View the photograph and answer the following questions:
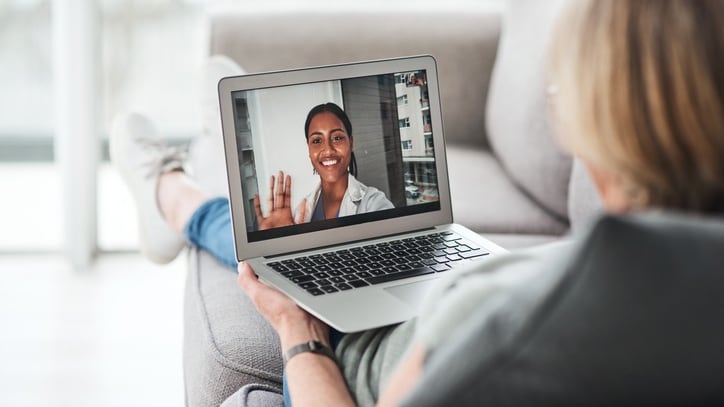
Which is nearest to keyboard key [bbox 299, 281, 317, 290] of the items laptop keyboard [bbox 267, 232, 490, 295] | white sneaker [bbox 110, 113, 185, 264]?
laptop keyboard [bbox 267, 232, 490, 295]

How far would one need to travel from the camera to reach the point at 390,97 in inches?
52.4

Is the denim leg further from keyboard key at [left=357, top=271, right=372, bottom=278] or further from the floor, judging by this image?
the floor

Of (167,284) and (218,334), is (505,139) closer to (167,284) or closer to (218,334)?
(218,334)

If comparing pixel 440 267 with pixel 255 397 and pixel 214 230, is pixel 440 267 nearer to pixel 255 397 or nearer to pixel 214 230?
pixel 255 397

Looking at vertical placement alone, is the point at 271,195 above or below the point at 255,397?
above

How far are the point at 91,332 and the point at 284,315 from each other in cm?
133

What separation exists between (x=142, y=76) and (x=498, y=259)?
86.1 inches

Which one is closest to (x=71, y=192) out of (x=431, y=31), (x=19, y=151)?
(x=19, y=151)

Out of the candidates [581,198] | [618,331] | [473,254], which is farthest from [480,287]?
[581,198]

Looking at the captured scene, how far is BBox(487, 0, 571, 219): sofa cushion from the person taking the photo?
1757 mm

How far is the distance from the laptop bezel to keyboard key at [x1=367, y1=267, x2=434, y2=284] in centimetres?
14

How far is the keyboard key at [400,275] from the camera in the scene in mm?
1152

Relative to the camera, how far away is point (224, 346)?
121 centimetres

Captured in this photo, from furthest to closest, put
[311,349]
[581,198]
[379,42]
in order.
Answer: [379,42] < [581,198] < [311,349]
